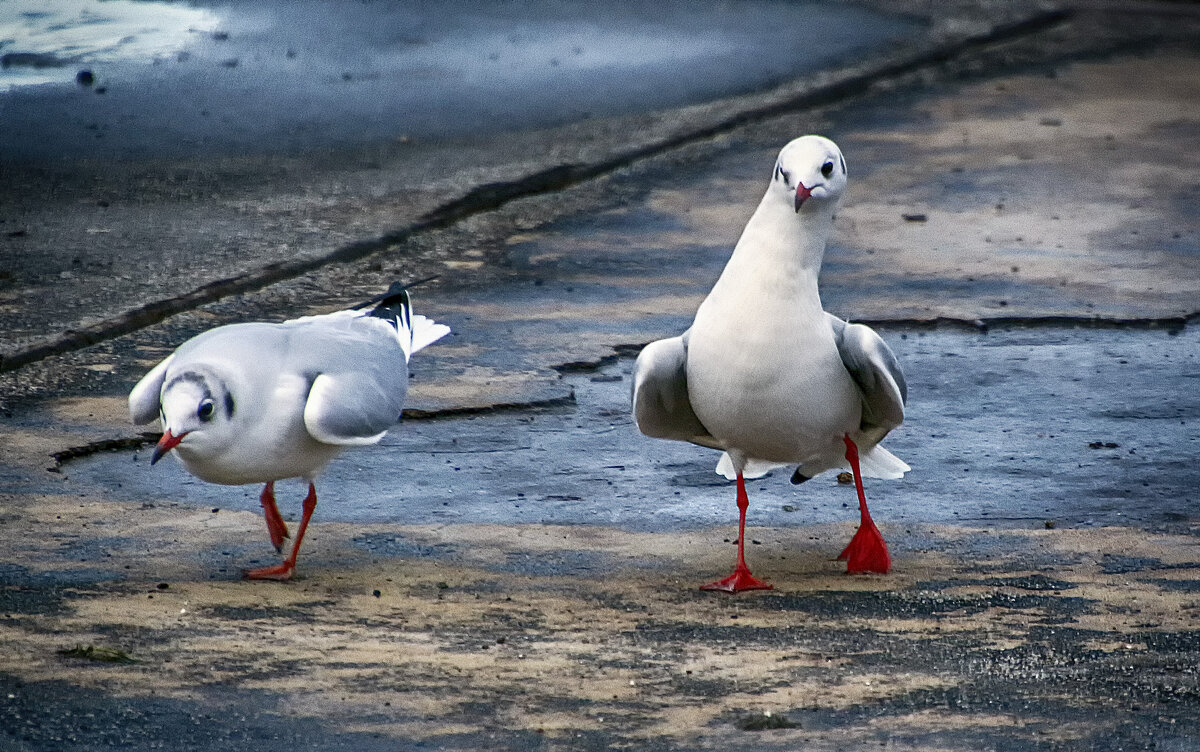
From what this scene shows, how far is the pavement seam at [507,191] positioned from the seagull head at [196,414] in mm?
2307

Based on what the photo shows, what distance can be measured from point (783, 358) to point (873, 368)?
0.29 metres

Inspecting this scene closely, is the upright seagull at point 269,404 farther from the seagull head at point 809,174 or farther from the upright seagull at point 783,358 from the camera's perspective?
the seagull head at point 809,174

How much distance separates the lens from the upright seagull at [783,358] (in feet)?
15.8

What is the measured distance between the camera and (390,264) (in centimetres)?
823

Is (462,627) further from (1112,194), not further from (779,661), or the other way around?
(1112,194)

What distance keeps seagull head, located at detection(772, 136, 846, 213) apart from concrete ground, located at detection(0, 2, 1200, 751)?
1.12m

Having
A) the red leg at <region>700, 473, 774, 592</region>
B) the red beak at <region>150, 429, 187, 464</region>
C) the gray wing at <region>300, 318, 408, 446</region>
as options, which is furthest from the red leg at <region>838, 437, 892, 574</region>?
the red beak at <region>150, 429, 187, 464</region>

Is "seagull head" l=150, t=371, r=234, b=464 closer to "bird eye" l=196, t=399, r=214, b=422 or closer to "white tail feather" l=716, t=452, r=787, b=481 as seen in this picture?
"bird eye" l=196, t=399, r=214, b=422

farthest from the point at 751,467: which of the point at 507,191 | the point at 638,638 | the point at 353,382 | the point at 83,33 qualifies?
the point at 83,33

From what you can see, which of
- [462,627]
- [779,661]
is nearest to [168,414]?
[462,627]

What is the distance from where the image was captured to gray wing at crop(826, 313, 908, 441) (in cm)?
492

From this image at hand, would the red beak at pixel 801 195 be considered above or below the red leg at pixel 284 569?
above

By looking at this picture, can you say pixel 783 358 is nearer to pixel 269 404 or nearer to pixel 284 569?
pixel 269 404

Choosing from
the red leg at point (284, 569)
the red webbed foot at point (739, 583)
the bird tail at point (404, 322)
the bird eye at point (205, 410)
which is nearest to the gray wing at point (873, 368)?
the red webbed foot at point (739, 583)
